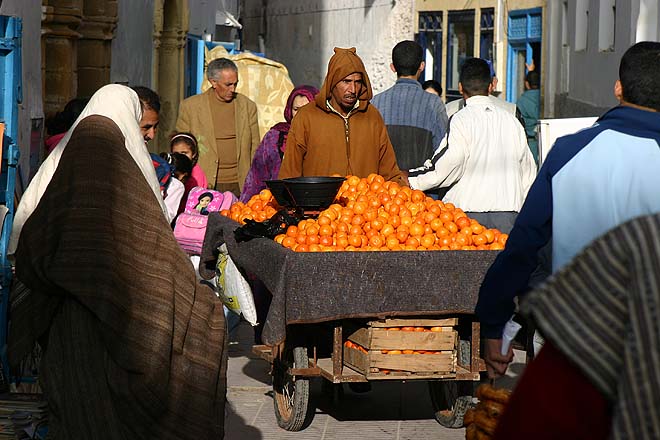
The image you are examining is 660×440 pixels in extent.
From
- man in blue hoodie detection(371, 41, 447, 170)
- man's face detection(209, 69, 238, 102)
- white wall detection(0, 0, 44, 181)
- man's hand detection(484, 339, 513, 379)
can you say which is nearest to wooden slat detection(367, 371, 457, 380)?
man's hand detection(484, 339, 513, 379)

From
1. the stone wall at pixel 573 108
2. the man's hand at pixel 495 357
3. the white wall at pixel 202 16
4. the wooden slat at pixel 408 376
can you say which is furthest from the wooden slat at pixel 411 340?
the white wall at pixel 202 16

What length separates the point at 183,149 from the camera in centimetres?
867

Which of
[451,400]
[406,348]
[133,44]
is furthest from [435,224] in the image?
[133,44]

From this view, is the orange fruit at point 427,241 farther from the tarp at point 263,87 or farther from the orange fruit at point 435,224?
the tarp at point 263,87

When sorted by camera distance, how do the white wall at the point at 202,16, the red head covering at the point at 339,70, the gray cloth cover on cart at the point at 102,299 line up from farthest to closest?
the white wall at the point at 202,16
the red head covering at the point at 339,70
the gray cloth cover on cart at the point at 102,299

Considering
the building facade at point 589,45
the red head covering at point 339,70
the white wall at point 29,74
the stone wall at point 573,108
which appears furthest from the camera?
the stone wall at point 573,108

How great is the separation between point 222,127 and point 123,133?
228 inches

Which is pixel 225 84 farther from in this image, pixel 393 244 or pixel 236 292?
pixel 393 244

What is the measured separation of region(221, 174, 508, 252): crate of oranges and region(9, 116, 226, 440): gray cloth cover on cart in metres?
1.40

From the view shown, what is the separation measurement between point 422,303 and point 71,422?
71.5 inches

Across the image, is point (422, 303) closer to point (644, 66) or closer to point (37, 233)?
point (37, 233)

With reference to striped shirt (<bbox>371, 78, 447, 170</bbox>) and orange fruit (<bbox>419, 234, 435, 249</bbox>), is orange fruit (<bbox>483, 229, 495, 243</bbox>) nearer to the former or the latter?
orange fruit (<bbox>419, 234, 435, 249</bbox>)

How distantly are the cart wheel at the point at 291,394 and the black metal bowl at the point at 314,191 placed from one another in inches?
29.9

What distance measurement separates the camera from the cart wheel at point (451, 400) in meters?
6.63
